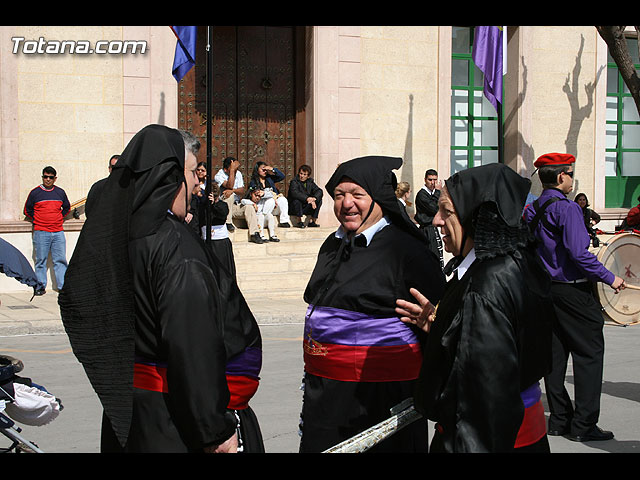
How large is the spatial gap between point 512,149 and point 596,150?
91.5 inches

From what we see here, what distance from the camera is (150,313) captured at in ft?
9.76

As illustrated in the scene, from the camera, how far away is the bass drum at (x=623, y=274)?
272 inches

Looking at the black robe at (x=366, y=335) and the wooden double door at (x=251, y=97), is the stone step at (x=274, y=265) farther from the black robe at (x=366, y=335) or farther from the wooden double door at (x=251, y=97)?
the black robe at (x=366, y=335)

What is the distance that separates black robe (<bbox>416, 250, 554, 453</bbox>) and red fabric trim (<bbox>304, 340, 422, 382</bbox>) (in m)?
1.02

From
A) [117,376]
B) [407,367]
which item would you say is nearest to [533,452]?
[407,367]

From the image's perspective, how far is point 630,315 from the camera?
7141 mm

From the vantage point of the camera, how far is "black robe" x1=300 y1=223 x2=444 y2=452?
13.6ft

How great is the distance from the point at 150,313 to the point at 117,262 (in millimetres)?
211

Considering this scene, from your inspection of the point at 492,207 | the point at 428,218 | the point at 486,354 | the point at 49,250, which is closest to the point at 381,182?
the point at 492,207

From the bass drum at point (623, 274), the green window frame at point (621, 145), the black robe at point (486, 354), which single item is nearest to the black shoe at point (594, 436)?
the bass drum at point (623, 274)

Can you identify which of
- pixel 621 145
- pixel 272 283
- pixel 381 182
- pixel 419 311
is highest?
pixel 621 145

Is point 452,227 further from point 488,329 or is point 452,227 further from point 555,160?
point 555,160

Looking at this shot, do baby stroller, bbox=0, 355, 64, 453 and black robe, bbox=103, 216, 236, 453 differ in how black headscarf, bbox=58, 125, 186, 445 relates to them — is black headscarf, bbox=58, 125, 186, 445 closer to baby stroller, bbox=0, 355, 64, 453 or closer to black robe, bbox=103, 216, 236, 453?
black robe, bbox=103, 216, 236, 453

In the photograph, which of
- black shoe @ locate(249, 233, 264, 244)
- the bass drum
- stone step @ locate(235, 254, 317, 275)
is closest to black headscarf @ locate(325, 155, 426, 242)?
the bass drum
